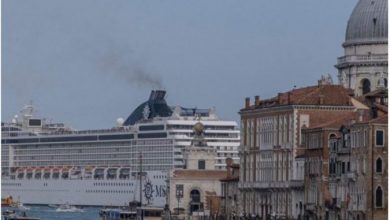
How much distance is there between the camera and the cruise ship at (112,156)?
104188mm

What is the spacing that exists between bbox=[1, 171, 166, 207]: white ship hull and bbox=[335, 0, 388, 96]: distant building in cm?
1910

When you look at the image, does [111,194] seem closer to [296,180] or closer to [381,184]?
[296,180]

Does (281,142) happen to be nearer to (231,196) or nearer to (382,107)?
(231,196)

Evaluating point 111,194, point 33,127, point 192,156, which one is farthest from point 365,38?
point 33,127

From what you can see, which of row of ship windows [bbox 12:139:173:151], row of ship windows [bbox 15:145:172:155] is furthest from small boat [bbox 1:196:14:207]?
row of ship windows [bbox 12:139:173:151]

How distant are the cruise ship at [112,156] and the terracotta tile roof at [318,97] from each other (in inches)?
1233

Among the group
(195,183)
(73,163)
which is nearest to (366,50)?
(195,183)

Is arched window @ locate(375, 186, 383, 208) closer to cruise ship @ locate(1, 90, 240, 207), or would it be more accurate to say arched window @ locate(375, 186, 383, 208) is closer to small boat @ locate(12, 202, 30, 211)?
cruise ship @ locate(1, 90, 240, 207)

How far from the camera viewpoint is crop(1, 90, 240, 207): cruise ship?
10419cm

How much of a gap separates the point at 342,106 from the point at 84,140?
55730mm

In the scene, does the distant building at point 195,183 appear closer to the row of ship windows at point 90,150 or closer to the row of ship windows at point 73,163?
the row of ship windows at point 90,150

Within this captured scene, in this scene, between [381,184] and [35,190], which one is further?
[35,190]

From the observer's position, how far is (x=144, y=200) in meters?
97.7

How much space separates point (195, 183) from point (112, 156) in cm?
3101
